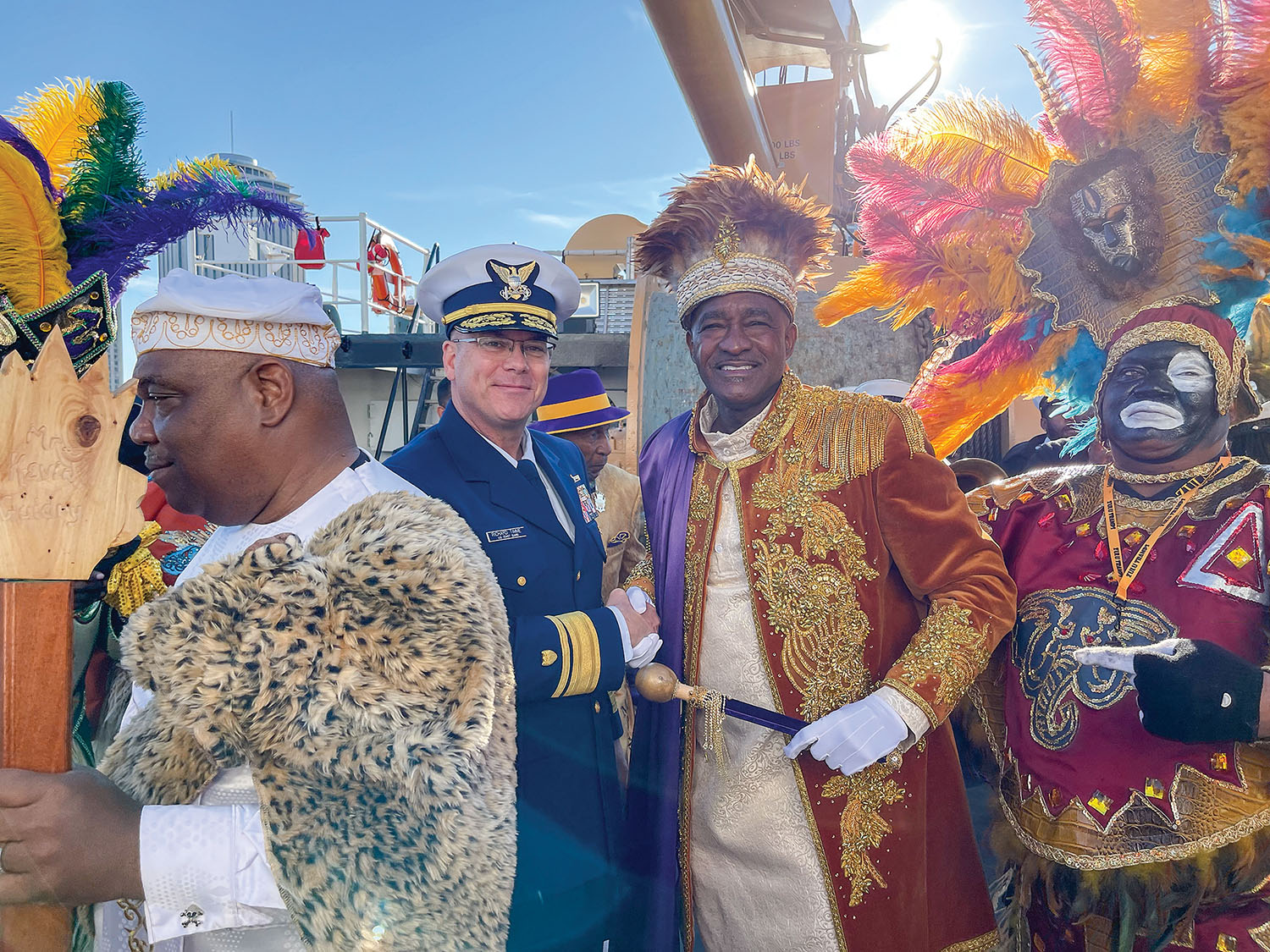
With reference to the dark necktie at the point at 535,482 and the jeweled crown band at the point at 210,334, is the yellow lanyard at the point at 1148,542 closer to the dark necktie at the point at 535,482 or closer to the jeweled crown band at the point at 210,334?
the dark necktie at the point at 535,482

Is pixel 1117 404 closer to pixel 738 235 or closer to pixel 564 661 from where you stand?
pixel 738 235

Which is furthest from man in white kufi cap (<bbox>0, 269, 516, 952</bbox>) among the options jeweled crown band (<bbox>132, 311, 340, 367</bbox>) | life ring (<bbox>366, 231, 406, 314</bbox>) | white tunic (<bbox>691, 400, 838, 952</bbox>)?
life ring (<bbox>366, 231, 406, 314</bbox>)

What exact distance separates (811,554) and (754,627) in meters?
0.27

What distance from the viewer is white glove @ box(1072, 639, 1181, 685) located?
6.57ft

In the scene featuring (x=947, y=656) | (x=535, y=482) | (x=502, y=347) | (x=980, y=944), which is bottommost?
(x=980, y=944)

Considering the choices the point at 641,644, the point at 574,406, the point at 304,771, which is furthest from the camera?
the point at 574,406

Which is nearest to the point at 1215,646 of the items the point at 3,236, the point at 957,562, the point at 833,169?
the point at 957,562

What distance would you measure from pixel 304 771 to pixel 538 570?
1106 mm

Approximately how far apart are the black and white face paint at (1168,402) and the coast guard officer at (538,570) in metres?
1.46

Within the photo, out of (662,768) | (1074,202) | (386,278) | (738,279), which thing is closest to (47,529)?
(662,768)

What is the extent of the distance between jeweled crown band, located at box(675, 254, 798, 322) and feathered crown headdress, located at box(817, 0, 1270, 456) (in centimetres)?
44

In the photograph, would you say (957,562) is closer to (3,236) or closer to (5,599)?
(5,599)

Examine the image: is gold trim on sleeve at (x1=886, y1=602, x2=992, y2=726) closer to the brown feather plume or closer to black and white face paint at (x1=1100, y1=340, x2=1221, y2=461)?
black and white face paint at (x1=1100, y1=340, x2=1221, y2=461)

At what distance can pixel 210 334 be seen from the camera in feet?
4.76
